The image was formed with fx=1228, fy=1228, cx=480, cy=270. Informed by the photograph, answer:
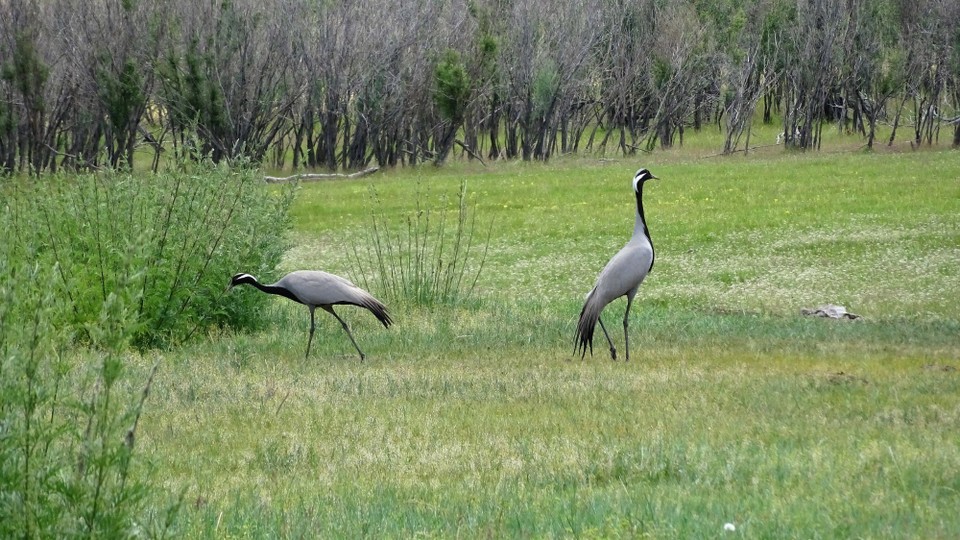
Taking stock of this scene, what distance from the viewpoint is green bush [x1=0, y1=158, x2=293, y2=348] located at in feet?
45.9

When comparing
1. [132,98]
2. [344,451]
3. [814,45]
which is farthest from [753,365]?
[814,45]

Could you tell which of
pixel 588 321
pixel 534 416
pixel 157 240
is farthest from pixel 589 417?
pixel 157 240

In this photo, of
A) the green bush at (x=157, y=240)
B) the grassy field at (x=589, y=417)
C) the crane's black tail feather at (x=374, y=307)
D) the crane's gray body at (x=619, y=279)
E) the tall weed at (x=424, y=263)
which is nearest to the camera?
the grassy field at (x=589, y=417)

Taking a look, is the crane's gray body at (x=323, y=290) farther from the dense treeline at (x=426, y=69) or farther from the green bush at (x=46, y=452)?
the dense treeline at (x=426, y=69)

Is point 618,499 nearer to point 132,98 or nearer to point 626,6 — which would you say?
point 132,98

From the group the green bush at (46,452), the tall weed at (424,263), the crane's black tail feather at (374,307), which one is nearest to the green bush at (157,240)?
the tall weed at (424,263)

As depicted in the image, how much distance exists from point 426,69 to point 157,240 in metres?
45.2

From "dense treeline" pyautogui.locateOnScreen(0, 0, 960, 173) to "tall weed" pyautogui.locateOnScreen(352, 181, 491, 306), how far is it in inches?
629

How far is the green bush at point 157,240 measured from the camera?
13977 mm

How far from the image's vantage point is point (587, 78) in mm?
64375

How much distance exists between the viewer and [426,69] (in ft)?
190

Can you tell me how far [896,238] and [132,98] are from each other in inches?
1366

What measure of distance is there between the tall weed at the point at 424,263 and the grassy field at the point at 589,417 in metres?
0.46

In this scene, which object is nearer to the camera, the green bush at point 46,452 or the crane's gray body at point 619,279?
the green bush at point 46,452
